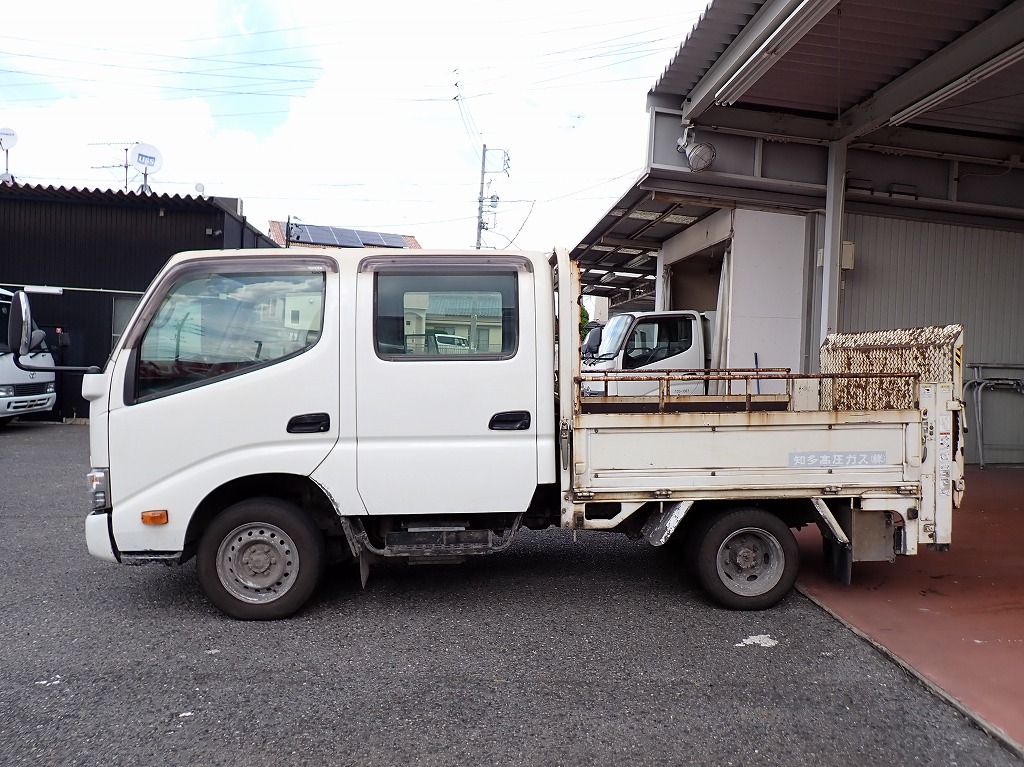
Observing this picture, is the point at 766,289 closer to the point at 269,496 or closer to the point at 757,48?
the point at 757,48

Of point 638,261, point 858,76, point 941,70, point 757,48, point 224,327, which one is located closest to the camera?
point 224,327

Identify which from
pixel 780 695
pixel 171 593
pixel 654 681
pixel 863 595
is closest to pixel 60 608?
pixel 171 593

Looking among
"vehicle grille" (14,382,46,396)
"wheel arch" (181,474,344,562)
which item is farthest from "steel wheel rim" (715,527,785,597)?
"vehicle grille" (14,382,46,396)

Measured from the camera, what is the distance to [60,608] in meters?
4.87

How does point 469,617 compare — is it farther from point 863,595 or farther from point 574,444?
point 863,595

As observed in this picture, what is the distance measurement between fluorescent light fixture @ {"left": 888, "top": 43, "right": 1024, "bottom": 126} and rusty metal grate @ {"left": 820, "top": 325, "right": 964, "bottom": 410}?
8.65 ft

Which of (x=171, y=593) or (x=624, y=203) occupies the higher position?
(x=624, y=203)

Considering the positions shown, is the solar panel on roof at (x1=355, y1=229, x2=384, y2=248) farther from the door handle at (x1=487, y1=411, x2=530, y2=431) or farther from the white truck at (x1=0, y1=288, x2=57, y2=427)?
the door handle at (x1=487, y1=411, x2=530, y2=431)

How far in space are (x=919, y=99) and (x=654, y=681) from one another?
660cm

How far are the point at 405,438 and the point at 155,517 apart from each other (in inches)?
59.2

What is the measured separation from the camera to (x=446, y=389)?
14.8ft

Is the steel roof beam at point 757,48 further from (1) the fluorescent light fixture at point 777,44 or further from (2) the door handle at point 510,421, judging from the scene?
(2) the door handle at point 510,421

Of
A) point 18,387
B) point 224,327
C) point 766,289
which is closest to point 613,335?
point 766,289

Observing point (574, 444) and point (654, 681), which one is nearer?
point (654, 681)
